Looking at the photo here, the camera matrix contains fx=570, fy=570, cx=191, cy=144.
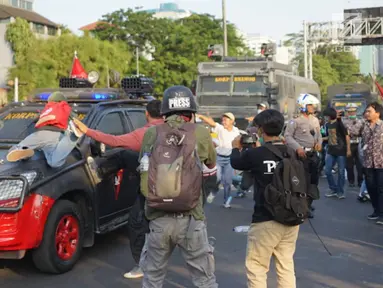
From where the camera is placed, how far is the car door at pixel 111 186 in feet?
20.7

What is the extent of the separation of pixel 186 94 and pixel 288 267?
1.45 metres

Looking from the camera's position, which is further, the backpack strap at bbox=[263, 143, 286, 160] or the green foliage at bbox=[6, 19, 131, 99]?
the green foliage at bbox=[6, 19, 131, 99]

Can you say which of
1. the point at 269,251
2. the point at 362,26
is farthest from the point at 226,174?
the point at 362,26

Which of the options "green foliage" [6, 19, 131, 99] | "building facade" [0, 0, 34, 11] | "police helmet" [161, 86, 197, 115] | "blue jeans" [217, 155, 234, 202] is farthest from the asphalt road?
"building facade" [0, 0, 34, 11]

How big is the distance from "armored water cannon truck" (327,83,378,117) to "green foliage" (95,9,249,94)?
16.0m

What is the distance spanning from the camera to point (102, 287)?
5.31 metres

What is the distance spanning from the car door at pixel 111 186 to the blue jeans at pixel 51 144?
0.87 m

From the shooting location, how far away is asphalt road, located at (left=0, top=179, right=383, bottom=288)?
543cm

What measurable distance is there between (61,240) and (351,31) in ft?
115

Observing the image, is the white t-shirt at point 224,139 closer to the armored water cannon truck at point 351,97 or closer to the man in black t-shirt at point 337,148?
the man in black t-shirt at point 337,148

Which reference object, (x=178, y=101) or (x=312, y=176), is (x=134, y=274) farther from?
(x=178, y=101)

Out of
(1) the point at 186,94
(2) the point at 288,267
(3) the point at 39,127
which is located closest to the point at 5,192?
(3) the point at 39,127

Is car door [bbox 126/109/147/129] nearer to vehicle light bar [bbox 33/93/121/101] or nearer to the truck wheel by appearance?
vehicle light bar [bbox 33/93/121/101]

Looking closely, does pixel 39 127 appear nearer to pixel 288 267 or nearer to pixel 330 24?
pixel 288 267
